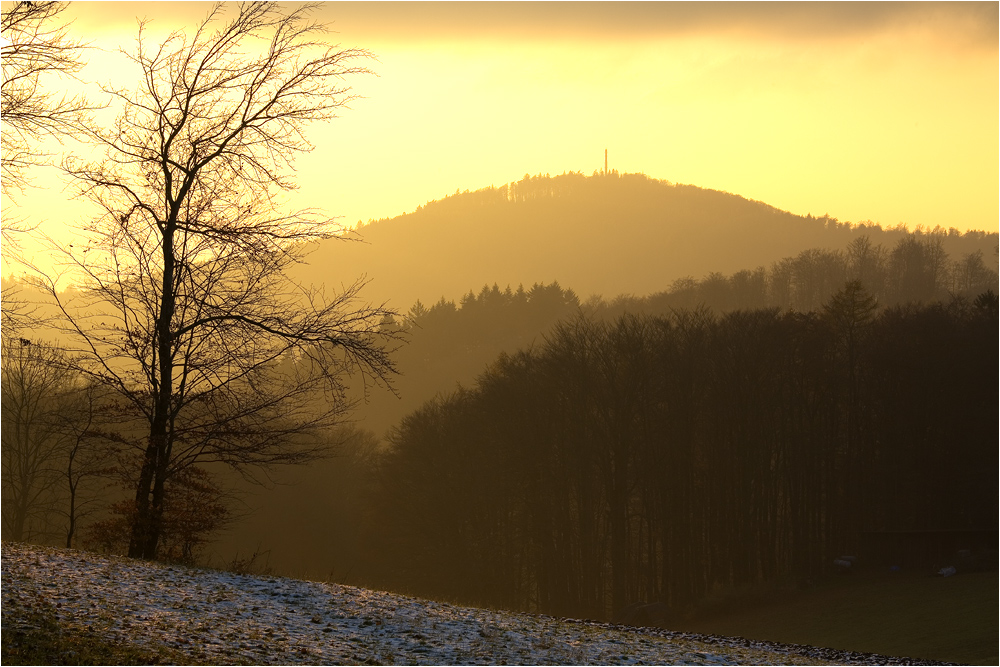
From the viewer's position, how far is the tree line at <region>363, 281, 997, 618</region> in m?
51.1

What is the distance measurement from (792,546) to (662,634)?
37.1 m

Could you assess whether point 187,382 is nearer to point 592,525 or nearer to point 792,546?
point 592,525

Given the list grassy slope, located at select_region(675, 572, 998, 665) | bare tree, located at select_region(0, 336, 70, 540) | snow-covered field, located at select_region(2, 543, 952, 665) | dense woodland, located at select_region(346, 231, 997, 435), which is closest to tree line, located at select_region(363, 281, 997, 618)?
grassy slope, located at select_region(675, 572, 998, 665)

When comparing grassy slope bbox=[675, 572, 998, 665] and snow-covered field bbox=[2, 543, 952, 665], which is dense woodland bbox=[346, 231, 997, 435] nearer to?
grassy slope bbox=[675, 572, 998, 665]

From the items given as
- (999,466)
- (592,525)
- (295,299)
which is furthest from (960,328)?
(295,299)

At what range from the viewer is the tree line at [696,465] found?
51125 millimetres

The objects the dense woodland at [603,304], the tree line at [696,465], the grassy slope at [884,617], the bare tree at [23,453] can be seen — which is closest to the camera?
the grassy slope at [884,617]

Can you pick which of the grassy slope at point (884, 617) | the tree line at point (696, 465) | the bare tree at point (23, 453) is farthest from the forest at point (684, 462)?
the grassy slope at point (884, 617)

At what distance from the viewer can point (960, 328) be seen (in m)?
53.3

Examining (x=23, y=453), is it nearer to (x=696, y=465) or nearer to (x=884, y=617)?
(x=696, y=465)

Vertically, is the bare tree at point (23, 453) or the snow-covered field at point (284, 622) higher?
the bare tree at point (23, 453)

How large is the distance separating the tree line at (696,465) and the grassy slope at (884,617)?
403 centimetres

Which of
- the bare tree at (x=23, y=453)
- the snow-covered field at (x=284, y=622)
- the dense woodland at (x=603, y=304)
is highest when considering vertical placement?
the dense woodland at (x=603, y=304)

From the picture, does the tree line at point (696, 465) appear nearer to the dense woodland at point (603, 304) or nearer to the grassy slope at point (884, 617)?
the grassy slope at point (884, 617)
